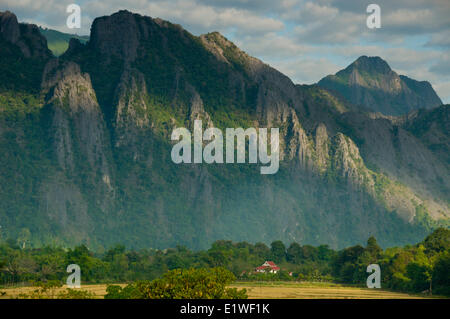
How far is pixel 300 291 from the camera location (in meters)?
164

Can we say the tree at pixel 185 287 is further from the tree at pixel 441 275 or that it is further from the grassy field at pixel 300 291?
the tree at pixel 441 275

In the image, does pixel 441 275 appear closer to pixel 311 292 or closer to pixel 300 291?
pixel 311 292

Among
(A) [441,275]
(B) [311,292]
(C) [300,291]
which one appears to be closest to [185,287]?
(B) [311,292]

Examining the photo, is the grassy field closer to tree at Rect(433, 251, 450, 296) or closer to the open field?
the open field

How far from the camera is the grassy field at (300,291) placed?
14582cm

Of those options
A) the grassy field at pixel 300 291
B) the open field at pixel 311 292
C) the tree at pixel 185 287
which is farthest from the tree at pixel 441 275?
the tree at pixel 185 287

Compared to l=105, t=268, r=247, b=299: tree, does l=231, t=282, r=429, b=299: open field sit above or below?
below

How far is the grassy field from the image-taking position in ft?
478

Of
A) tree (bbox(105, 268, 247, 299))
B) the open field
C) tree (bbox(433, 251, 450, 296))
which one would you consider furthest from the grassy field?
tree (bbox(105, 268, 247, 299))

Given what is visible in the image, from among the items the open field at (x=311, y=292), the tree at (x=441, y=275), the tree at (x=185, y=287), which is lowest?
the open field at (x=311, y=292)
